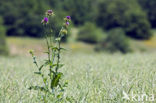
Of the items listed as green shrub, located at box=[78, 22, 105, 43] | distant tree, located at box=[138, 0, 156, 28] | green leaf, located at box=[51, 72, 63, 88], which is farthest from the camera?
distant tree, located at box=[138, 0, 156, 28]

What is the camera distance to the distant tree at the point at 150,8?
87.6m

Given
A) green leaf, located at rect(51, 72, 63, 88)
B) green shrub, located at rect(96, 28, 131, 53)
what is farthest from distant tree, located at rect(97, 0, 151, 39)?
green leaf, located at rect(51, 72, 63, 88)

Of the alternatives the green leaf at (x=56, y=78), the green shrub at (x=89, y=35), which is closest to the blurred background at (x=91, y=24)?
the green shrub at (x=89, y=35)

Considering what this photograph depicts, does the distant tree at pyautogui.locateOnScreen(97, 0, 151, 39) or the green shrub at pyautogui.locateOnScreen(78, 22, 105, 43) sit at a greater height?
the distant tree at pyautogui.locateOnScreen(97, 0, 151, 39)

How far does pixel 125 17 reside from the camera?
278 feet

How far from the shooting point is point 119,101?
11.8ft

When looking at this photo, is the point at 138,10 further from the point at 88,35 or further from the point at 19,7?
the point at 19,7

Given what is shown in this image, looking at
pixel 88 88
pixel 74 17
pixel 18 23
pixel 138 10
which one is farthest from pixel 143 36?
pixel 88 88

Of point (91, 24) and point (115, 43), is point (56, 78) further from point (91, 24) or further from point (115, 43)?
point (91, 24)

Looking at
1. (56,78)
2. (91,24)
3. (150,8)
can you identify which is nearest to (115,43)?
(91,24)

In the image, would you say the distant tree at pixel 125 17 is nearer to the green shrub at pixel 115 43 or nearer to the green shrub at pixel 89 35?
the green shrub at pixel 89 35

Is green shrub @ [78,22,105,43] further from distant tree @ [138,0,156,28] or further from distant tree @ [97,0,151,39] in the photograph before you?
distant tree @ [138,0,156,28]

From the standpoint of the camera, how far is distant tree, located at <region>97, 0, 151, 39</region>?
79.9 m

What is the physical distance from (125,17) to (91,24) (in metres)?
10.4
